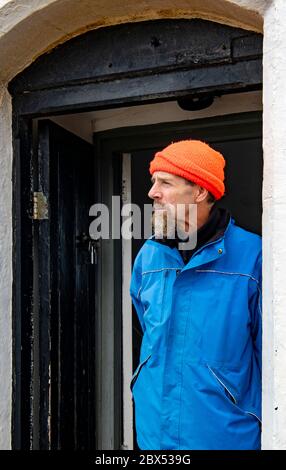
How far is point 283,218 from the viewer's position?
1477 millimetres

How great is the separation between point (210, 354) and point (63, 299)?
89cm

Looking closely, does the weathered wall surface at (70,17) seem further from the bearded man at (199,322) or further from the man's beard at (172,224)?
the man's beard at (172,224)

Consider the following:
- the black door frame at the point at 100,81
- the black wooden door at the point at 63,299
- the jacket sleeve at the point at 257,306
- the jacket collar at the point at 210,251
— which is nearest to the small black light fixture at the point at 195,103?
the black wooden door at the point at 63,299

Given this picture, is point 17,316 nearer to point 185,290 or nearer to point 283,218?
point 185,290

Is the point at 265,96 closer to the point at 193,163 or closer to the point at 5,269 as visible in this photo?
the point at 193,163

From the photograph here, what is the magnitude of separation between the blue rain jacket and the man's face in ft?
0.51

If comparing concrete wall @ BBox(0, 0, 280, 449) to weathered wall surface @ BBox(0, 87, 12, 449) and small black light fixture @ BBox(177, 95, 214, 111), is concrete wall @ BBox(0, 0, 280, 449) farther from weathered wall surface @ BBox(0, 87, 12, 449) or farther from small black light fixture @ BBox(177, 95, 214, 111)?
small black light fixture @ BBox(177, 95, 214, 111)

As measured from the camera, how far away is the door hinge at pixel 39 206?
2240 mm

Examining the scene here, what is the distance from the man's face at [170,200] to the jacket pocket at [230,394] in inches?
19.5

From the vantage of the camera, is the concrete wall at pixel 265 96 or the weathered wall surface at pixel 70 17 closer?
the concrete wall at pixel 265 96

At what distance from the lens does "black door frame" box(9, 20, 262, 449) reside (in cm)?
177

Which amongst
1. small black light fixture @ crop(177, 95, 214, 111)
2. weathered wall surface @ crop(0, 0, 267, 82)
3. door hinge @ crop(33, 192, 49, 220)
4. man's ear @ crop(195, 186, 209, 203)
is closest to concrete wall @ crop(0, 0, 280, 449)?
weathered wall surface @ crop(0, 0, 267, 82)
